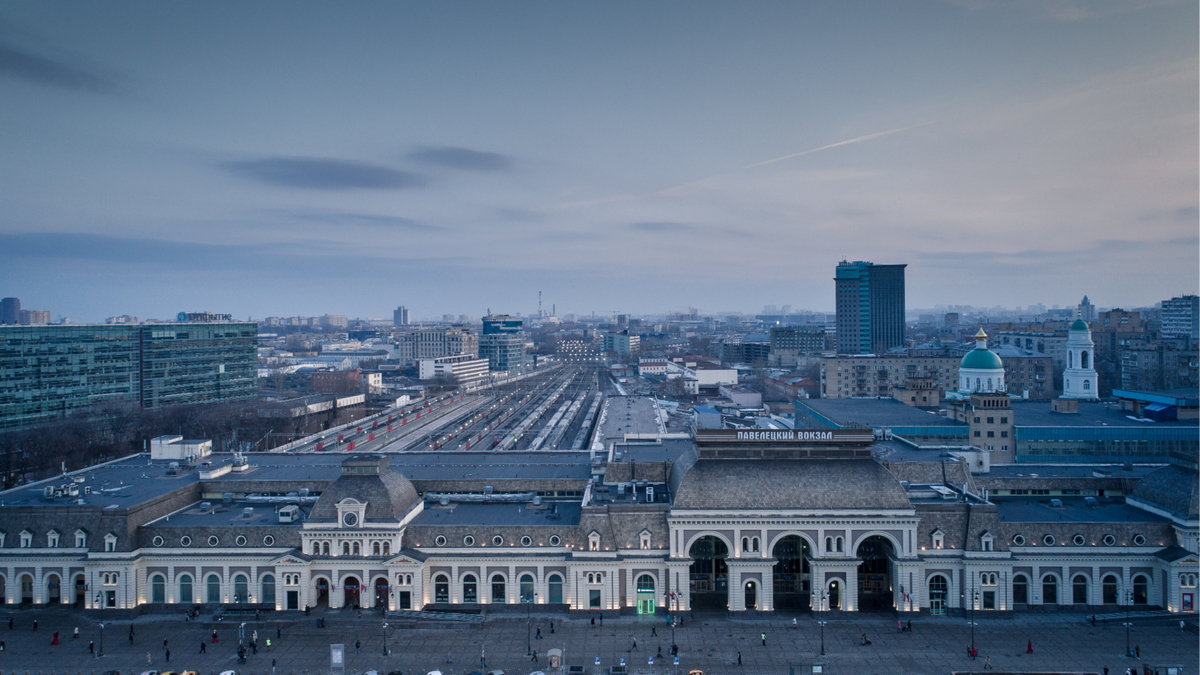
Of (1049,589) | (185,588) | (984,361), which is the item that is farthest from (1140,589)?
(185,588)

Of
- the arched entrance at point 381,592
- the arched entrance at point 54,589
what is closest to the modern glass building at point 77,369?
the arched entrance at point 54,589

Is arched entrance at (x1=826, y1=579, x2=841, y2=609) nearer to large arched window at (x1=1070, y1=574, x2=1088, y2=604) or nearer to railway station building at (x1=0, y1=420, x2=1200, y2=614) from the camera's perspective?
railway station building at (x1=0, y1=420, x2=1200, y2=614)

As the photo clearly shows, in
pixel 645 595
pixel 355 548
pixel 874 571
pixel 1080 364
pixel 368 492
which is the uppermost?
pixel 1080 364

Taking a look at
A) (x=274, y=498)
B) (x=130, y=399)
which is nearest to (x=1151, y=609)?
(x=274, y=498)

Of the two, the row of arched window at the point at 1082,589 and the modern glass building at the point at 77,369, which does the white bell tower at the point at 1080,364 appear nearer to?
the row of arched window at the point at 1082,589

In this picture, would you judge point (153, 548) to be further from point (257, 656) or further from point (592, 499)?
point (592, 499)

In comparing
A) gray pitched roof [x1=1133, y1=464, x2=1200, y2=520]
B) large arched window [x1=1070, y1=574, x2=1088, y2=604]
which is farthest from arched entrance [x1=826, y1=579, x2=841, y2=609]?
gray pitched roof [x1=1133, y1=464, x2=1200, y2=520]

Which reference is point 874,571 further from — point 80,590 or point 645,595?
point 80,590

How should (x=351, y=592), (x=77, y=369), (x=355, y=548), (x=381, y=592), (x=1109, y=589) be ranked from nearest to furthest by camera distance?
(x=1109, y=589), (x=381, y=592), (x=355, y=548), (x=351, y=592), (x=77, y=369)
